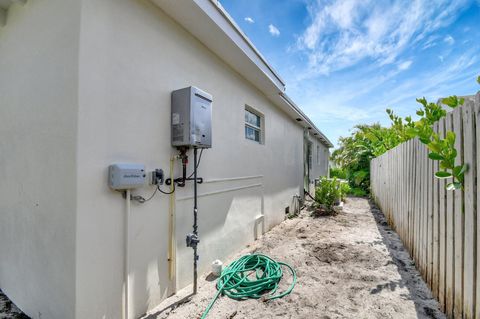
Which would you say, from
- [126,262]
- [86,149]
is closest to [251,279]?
[126,262]

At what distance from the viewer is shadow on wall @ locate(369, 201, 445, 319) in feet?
7.01

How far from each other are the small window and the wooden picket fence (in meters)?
2.98

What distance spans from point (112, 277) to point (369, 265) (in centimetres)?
351

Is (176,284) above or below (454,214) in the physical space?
below

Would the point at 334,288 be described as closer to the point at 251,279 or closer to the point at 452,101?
the point at 251,279

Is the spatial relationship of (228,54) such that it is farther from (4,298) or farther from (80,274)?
(4,298)

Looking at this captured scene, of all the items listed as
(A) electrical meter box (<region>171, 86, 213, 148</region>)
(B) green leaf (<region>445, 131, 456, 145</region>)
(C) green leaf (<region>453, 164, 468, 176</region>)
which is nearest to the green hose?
(A) electrical meter box (<region>171, 86, 213, 148</region>)

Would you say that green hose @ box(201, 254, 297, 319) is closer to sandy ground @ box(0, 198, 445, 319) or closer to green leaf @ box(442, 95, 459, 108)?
sandy ground @ box(0, 198, 445, 319)

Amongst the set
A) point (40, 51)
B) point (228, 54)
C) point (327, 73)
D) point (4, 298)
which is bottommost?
point (4, 298)

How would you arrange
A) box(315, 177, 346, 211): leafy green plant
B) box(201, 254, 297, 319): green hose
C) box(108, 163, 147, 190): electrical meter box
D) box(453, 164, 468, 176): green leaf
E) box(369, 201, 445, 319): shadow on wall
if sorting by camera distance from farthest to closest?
box(315, 177, 346, 211): leafy green plant → box(201, 254, 297, 319): green hose → box(369, 201, 445, 319): shadow on wall → box(108, 163, 147, 190): electrical meter box → box(453, 164, 468, 176): green leaf

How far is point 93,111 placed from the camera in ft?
5.89

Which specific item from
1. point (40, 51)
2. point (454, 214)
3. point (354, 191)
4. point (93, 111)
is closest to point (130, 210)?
point (93, 111)

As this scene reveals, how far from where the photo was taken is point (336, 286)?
271cm

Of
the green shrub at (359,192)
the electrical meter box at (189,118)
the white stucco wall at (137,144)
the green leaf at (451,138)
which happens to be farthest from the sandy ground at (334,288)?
the green shrub at (359,192)
